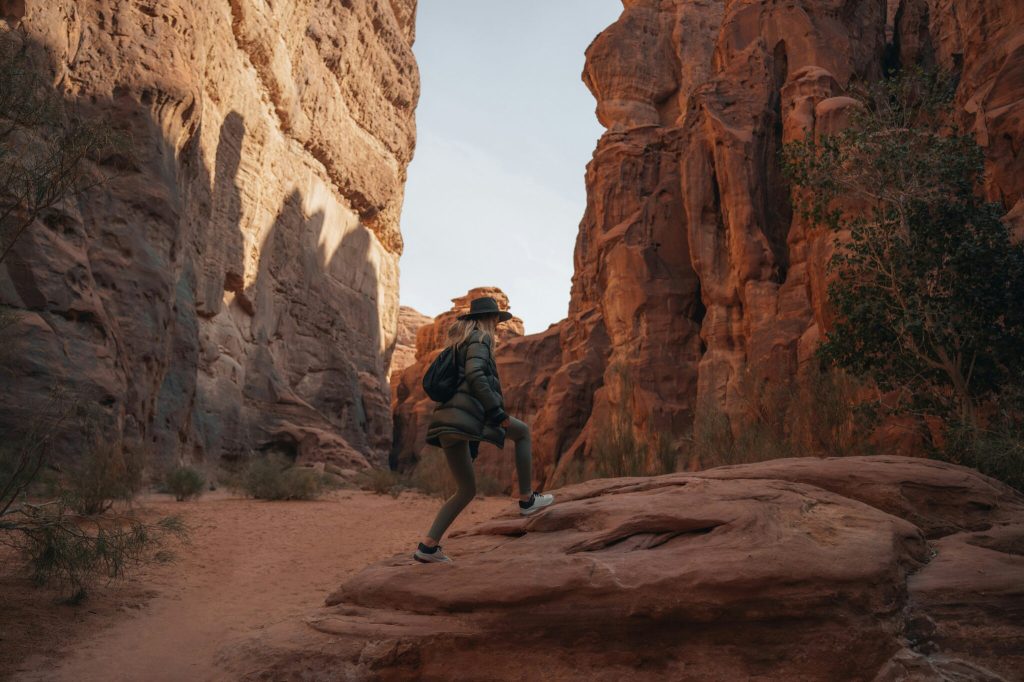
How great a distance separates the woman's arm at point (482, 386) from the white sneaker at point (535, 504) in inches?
37.3

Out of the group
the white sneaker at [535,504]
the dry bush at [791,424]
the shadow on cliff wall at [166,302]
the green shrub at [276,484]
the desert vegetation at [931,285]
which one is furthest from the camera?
the green shrub at [276,484]

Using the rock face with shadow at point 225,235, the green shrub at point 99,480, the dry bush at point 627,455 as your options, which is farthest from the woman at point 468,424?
the dry bush at point 627,455

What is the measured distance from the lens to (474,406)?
16.2 feet

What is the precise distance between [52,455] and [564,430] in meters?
20.9

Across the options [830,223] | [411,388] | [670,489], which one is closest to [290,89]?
[411,388]

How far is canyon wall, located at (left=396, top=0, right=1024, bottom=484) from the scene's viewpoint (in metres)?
20.2

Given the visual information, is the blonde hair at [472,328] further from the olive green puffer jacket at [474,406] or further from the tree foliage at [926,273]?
the tree foliage at [926,273]

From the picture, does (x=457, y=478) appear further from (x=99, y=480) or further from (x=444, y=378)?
(x=99, y=480)

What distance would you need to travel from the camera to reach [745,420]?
62.9 feet

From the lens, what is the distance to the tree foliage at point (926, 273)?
11.1 m

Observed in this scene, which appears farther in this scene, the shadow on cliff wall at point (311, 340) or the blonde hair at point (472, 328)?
the shadow on cliff wall at point (311, 340)

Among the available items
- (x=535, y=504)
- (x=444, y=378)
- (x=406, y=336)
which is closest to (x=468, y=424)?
(x=444, y=378)

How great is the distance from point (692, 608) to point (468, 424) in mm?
1876

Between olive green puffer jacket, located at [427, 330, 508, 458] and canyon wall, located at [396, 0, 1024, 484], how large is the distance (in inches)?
574
